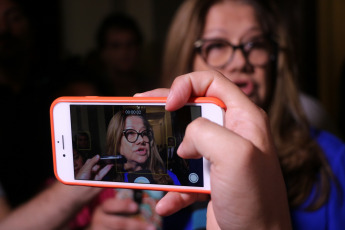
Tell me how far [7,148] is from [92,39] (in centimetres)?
110

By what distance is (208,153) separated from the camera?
316mm

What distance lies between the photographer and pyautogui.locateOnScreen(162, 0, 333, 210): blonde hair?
2.27 ft

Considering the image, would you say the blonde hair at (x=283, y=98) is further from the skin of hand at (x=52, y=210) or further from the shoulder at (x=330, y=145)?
the skin of hand at (x=52, y=210)

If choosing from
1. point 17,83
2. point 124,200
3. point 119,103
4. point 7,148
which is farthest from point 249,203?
point 17,83

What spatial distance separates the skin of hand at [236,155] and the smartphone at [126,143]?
0.08 feet

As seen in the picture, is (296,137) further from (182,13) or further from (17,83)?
(17,83)

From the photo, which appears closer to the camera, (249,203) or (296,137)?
(249,203)

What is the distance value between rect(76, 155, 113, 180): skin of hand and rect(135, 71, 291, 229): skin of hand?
10cm

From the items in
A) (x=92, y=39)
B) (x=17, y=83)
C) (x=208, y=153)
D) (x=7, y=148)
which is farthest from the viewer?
(x=92, y=39)

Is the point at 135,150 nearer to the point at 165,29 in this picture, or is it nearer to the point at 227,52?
the point at 227,52

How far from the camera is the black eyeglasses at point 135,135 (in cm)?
38

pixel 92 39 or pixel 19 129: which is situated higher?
pixel 92 39

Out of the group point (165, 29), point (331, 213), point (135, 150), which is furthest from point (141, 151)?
point (165, 29)

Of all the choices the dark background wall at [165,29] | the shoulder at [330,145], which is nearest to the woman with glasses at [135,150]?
the shoulder at [330,145]
